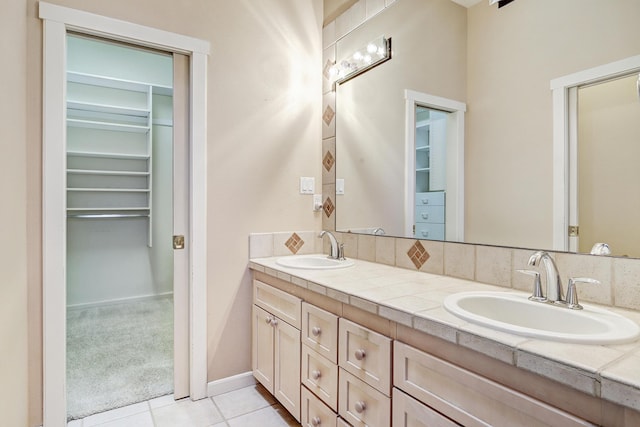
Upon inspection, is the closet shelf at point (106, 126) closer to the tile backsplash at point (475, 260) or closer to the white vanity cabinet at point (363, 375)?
the tile backsplash at point (475, 260)

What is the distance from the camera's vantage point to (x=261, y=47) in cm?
214

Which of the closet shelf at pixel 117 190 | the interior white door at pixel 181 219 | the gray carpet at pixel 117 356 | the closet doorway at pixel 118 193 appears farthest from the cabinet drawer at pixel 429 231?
the closet shelf at pixel 117 190

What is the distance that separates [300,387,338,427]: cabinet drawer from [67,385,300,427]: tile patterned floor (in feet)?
0.86

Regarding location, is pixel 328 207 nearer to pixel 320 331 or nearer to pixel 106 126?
pixel 320 331

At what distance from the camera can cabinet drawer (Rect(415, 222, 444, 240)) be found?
1673 mm

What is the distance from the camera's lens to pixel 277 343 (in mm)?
1781

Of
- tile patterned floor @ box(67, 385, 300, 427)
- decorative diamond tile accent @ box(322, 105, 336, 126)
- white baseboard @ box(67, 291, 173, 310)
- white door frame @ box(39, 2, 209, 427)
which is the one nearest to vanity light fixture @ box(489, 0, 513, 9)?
decorative diamond tile accent @ box(322, 105, 336, 126)

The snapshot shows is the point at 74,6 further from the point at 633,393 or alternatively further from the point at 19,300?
the point at 633,393

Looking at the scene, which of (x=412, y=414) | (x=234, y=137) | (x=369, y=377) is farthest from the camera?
(x=234, y=137)

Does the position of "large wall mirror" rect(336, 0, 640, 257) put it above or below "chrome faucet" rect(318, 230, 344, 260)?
above

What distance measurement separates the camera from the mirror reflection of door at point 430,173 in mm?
1679

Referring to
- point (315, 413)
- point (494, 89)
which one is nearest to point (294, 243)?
point (315, 413)

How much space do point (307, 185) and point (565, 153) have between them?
4.75 feet

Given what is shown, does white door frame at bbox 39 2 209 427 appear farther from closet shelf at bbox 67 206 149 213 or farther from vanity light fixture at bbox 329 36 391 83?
closet shelf at bbox 67 206 149 213
